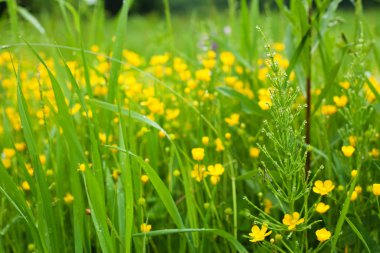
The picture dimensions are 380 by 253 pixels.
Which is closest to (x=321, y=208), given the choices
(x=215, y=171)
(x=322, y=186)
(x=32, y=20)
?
(x=322, y=186)

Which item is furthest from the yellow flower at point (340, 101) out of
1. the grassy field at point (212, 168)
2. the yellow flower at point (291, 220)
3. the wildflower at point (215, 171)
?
the yellow flower at point (291, 220)

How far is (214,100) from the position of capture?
5.77 ft

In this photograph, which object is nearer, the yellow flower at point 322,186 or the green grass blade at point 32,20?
the yellow flower at point 322,186

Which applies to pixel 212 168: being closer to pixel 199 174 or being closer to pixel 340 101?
pixel 199 174

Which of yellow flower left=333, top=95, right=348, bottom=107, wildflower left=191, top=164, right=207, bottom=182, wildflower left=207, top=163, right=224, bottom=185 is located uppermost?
yellow flower left=333, top=95, right=348, bottom=107

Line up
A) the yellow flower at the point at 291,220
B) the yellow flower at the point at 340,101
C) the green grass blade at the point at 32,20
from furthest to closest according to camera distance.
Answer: the green grass blade at the point at 32,20, the yellow flower at the point at 340,101, the yellow flower at the point at 291,220

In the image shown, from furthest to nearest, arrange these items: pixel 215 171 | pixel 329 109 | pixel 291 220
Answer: pixel 329 109, pixel 215 171, pixel 291 220

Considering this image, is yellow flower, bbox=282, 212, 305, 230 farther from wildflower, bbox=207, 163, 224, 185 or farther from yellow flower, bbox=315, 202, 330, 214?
wildflower, bbox=207, 163, 224, 185

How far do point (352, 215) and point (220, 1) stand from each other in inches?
635

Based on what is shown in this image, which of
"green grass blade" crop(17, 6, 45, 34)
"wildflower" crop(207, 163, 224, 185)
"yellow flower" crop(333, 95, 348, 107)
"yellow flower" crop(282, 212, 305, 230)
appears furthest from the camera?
"green grass blade" crop(17, 6, 45, 34)

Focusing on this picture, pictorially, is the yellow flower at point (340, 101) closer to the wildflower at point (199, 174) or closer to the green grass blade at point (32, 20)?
the wildflower at point (199, 174)

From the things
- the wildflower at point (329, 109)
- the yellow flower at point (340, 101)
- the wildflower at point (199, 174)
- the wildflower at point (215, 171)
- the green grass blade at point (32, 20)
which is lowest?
the wildflower at point (199, 174)

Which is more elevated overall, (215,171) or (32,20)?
(32,20)

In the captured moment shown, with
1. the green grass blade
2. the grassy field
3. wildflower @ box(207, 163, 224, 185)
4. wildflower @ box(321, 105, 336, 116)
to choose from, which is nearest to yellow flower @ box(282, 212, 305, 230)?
the grassy field
